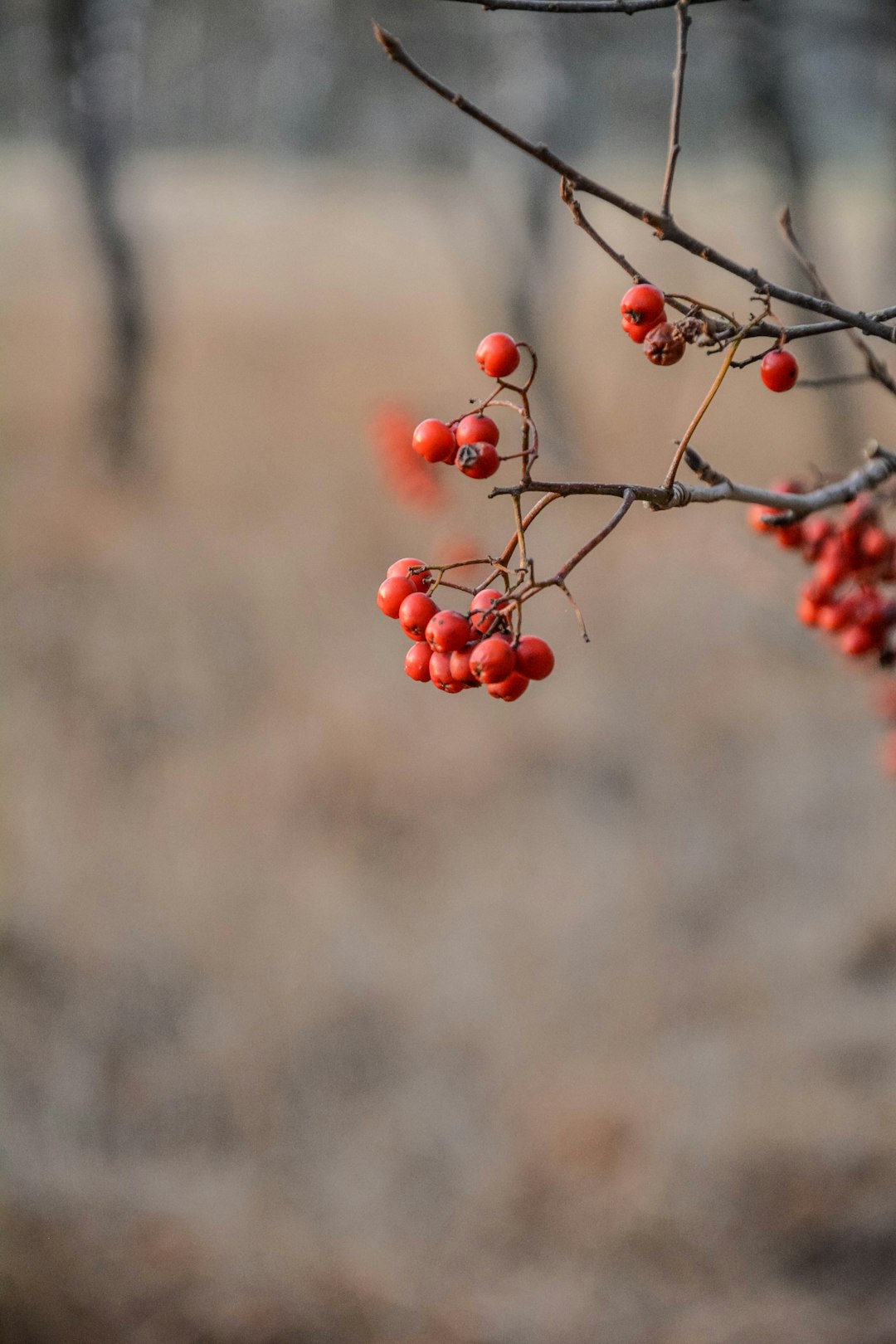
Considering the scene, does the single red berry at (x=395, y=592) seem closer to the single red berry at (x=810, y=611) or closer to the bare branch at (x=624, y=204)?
the bare branch at (x=624, y=204)

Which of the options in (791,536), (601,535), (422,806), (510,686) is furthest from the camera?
(422,806)

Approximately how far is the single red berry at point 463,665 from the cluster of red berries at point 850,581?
0.68 meters

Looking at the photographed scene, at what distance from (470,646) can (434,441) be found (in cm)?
19

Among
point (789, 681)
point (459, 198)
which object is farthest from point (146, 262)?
point (789, 681)

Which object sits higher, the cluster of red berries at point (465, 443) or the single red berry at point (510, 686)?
the cluster of red berries at point (465, 443)

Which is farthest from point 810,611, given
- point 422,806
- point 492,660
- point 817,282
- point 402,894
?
point 422,806

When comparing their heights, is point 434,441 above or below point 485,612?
above

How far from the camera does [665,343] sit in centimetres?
97

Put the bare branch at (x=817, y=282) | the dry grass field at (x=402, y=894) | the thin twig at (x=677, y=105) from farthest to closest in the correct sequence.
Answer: the dry grass field at (x=402, y=894)
the bare branch at (x=817, y=282)
the thin twig at (x=677, y=105)

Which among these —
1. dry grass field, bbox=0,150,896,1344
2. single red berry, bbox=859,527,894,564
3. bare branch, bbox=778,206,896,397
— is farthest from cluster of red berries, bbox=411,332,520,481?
dry grass field, bbox=0,150,896,1344

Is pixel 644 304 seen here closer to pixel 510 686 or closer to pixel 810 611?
pixel 510 686

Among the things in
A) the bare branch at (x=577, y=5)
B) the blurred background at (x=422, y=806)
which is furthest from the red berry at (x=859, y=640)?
the blurred background at (x=422, y=806)

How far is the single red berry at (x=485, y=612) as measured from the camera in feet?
3.17

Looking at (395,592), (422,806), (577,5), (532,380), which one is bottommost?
(395,592)
